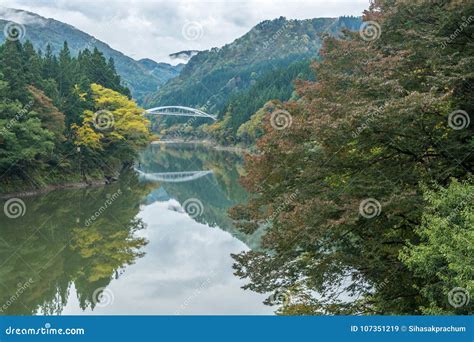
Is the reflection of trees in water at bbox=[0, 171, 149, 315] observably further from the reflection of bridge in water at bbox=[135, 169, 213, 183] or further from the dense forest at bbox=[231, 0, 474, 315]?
the reflection of bridge in water at bbox=[135, 169, 213, 183]

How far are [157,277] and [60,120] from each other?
1974 cm

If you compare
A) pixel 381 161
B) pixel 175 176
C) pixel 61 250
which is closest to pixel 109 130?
pixel 175 176

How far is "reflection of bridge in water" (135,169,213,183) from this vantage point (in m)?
49.3

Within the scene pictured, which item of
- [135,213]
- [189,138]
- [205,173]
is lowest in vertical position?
[135,213]

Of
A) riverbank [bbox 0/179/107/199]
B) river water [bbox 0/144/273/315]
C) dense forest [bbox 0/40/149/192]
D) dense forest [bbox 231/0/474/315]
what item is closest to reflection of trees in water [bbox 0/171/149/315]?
river water [bbox 0/144/273/315]

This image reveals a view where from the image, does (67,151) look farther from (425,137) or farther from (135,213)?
(425,137)

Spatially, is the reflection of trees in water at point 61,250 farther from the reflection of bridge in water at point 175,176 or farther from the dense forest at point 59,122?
the reflection of bridge in water at point 175,176

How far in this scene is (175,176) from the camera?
51844 mm

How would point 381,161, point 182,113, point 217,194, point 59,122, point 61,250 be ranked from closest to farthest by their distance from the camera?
point 381,161 → point 61,250 → point 59,122 → point 217,194 → point 182,113

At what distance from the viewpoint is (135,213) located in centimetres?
2994

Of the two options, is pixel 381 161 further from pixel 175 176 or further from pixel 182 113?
pixel 182 113

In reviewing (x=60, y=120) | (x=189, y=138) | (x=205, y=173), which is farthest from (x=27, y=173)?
(x=189, y=138)

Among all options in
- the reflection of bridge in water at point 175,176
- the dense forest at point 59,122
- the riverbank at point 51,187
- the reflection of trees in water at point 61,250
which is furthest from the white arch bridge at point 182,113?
the reflection of trees in water at point 61,250

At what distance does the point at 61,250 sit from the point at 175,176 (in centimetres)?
3181
